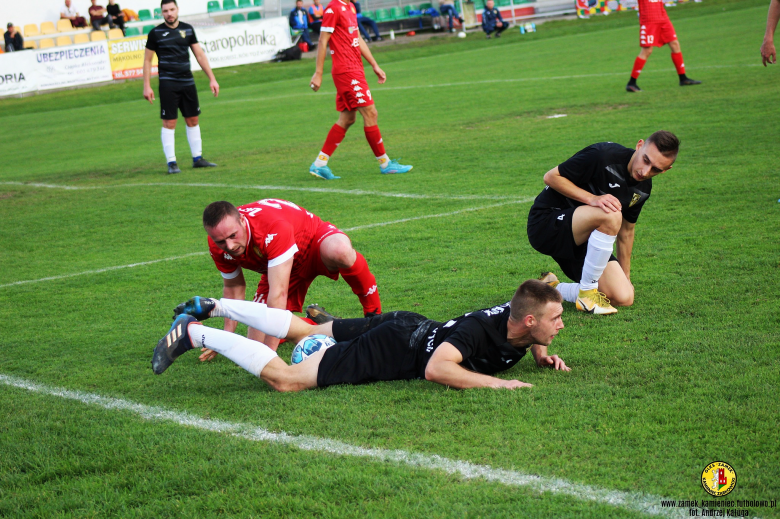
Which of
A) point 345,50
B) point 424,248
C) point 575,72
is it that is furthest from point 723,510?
point 575,72

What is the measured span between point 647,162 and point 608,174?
33 centimetres

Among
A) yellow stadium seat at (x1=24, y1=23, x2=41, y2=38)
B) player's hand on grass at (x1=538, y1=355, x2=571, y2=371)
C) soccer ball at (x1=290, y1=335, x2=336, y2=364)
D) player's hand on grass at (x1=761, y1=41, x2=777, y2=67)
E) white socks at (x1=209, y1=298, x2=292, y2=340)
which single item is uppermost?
yellow stadium seat at (x1=24, y1=23, x2=41, y2=38)

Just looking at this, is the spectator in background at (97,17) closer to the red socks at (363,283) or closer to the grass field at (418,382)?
the grass field at (418,382)

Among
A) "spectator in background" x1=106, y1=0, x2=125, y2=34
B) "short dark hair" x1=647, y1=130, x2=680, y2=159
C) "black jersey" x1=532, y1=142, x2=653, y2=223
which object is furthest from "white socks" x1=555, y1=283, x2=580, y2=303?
"spectator in background" x1=106, y1=0, x2=125, y2=34

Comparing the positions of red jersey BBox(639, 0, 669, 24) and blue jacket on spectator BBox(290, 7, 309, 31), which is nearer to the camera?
red jersey BBox(639, 0, 669, 24)

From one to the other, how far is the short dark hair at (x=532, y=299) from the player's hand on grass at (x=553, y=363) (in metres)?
0.40

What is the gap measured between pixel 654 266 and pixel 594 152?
3.68ft

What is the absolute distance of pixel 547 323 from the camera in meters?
3.56

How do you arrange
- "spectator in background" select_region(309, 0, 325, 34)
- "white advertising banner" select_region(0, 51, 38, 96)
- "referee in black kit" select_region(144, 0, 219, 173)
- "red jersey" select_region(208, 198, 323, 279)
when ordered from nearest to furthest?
"red jersey" select_region(208, 198, 323, 279)
"referee in black kit" select_region(144, 0, 219, 173)
"white advertising banner" select_region(0, 51, 38, 96)
"spectator in background" select_region(309, 0, 325, 34)

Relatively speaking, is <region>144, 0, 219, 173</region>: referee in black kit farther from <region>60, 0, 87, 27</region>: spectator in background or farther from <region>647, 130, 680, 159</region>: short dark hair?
<region>60, 0, 87, 27</region>: spectator in background

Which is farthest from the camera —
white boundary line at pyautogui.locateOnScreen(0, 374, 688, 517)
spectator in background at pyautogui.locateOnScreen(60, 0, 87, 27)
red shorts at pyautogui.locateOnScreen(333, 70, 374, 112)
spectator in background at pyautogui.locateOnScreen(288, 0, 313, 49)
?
spectator in background at pyautogui.locateOnScreen(60, 0, 87, 27)

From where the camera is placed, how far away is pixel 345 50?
9750 mm

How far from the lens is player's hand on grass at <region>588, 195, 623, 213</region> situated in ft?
15.1

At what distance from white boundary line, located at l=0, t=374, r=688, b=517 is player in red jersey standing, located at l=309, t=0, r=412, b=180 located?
6.25 metres
